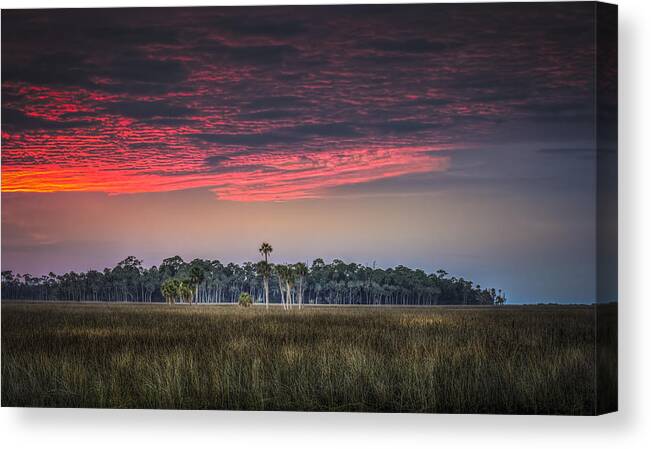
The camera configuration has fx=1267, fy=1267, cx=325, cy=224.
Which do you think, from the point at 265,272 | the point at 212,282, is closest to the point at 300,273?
the point at 265,272

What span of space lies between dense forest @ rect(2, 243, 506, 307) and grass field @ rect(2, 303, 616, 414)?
0.17m

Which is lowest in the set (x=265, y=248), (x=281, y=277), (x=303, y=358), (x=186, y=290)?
(x=303, y=358)

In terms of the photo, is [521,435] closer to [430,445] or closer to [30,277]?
[430,445]

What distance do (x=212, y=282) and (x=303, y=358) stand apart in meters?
1.36

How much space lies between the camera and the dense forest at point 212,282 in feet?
46.0

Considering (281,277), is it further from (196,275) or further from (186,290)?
(186,290)

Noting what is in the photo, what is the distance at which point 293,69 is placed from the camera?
13.8 metres

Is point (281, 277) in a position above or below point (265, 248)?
below

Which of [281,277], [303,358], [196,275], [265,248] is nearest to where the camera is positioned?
[303,358]

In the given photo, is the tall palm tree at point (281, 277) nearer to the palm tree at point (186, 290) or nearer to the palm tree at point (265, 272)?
the palm tree at point (265, 272)

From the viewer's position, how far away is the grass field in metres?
13.3

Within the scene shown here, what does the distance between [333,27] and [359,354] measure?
11.6 ft

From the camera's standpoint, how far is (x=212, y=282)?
14.1 metres

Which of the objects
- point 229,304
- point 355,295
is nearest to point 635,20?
point 355,295
